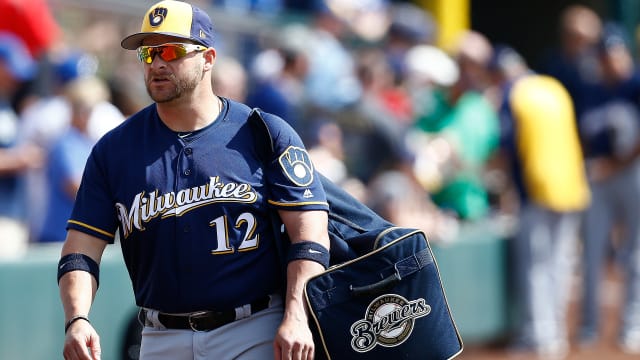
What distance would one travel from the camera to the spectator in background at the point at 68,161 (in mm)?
6969

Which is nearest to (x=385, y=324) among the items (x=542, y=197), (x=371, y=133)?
(x=371, y=133)

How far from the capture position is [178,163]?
4.06m

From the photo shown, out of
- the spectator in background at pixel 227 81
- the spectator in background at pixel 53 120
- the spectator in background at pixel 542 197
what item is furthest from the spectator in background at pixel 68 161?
the spectator in background at pixel 542 197

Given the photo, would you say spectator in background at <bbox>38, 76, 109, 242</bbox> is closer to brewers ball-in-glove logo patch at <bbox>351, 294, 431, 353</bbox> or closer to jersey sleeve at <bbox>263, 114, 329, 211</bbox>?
jersey sleeve at <bbox>263, 114, 329, 211</bbox>

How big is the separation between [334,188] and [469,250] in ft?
18.1

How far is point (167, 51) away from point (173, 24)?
3.7 inches

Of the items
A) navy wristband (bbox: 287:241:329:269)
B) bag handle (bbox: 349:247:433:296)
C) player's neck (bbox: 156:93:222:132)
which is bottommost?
bag handle (bbox: 349:247:433:296)

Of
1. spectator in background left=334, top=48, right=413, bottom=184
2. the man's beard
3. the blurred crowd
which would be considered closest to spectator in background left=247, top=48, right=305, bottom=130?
the blurred crowd

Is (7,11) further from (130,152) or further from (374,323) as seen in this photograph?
(374,323)

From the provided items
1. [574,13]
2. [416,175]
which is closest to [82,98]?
[416,175]

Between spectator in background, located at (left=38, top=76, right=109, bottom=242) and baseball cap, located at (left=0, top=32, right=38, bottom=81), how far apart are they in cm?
47

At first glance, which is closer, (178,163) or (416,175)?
(178,163)

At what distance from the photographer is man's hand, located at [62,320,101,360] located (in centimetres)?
→ 384

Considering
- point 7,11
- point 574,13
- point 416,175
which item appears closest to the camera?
point 7,11
